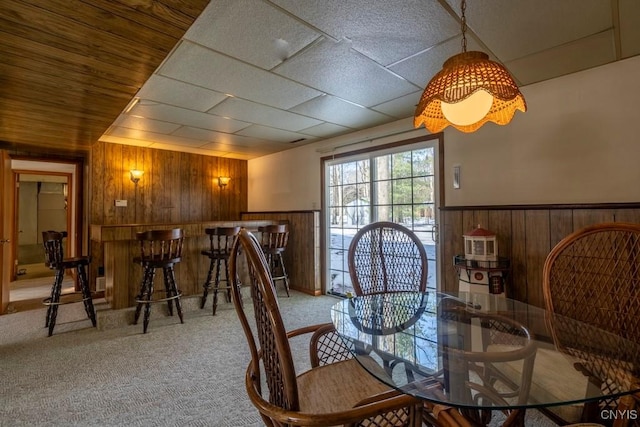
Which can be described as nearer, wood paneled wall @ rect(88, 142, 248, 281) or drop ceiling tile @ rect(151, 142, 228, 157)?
wood paneled wall @ rect(88, 142, 248, 281)

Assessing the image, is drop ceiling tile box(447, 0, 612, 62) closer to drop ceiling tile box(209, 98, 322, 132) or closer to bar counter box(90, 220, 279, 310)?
drop ceiling tile box(209, 98, 322, 132)

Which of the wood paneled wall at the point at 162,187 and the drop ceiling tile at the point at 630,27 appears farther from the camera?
the wood paneled wall at the point at 162,187

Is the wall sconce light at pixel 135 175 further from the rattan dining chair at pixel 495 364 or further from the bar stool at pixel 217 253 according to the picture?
the rattan dining chair at pixel 495 364

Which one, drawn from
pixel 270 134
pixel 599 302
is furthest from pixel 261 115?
pixel 599 302

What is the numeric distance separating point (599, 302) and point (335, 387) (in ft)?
4.32

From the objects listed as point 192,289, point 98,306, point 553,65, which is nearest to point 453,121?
point 553,65

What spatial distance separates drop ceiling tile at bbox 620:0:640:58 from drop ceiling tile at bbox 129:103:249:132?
3.35 metres

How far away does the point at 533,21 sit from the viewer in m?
1.76

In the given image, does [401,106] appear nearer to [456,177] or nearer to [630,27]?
[456,177]

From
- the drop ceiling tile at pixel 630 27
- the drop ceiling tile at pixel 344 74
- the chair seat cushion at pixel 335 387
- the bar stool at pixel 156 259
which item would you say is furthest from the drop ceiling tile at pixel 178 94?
the drop ceiling tile at pixel 630 27

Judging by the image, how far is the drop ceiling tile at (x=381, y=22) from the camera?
1628mm

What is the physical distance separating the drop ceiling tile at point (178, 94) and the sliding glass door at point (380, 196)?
6.54 feet

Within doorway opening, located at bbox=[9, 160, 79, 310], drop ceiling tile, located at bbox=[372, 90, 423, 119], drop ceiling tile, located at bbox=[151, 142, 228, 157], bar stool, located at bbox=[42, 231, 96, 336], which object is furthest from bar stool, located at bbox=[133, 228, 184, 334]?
doorway opening, located at bbox=[9, 160, 79, 310]

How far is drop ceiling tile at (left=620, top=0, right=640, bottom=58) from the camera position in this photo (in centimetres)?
162
